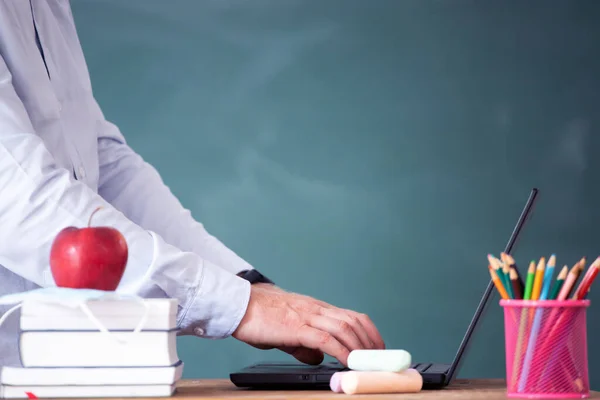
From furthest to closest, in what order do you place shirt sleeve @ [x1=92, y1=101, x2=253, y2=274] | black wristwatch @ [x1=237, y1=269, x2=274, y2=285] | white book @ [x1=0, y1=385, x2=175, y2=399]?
shirt sleeve @ [x1=92, y1=101, x2=253, y2=274] → black wristwatch @ [x1=237, y1=269, x2=274, y2=285] → white book @ [x1=0, y1=385, x2=175, y2=399]

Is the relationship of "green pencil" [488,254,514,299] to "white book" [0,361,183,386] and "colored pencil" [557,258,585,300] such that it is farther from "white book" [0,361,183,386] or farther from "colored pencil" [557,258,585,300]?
"white book" [0,361,183,386]

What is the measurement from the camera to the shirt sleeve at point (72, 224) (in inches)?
38.6

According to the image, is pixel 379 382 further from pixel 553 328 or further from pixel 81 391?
pixel 81 391

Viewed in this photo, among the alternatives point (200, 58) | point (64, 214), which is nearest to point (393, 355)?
point (64, 214)

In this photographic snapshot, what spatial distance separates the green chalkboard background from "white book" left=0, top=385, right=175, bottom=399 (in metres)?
4.04

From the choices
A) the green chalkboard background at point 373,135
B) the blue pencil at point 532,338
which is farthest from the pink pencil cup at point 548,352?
the green chalkboard background at point 373,135

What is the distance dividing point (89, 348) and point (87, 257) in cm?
9

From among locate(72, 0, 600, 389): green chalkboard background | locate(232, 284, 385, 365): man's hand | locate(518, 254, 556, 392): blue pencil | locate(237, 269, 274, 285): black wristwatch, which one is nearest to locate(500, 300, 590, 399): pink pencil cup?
locate(518, 254, 556, 392): blue pencil

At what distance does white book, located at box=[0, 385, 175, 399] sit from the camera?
84cm

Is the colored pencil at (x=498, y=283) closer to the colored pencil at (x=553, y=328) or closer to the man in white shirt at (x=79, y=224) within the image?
the colored pencil at (x=553, y=328)

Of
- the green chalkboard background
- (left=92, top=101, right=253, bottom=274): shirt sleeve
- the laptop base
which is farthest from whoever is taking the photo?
the green chalkboard background

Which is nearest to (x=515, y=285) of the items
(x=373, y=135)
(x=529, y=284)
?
(x=529, y=284)

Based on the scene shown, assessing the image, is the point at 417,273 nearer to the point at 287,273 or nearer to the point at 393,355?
the point at 287,273

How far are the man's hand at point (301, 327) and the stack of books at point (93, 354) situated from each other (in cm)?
19
